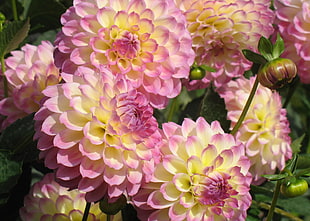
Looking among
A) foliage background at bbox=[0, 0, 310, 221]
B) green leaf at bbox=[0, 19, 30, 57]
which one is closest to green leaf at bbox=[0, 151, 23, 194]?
foliage background at bbox=[0, 0, 310, 221]

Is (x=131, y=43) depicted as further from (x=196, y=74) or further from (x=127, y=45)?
(x=196, y=74)

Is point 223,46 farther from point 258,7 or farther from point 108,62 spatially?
point 108,62

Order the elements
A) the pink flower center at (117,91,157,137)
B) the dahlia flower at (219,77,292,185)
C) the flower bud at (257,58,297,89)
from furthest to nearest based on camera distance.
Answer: the dahlia flower at (219,77,292,185), the flower bud at (257,58,297,89), the pink flower center at (117,91,157,137)

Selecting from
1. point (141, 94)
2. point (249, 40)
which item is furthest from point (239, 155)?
point (249, 40)

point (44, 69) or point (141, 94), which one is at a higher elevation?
point (141, 94)

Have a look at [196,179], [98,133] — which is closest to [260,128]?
[196,179]

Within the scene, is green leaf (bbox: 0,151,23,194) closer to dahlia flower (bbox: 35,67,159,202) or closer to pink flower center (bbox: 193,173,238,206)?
dahlia flower (bbox: 35,67,159,202)
